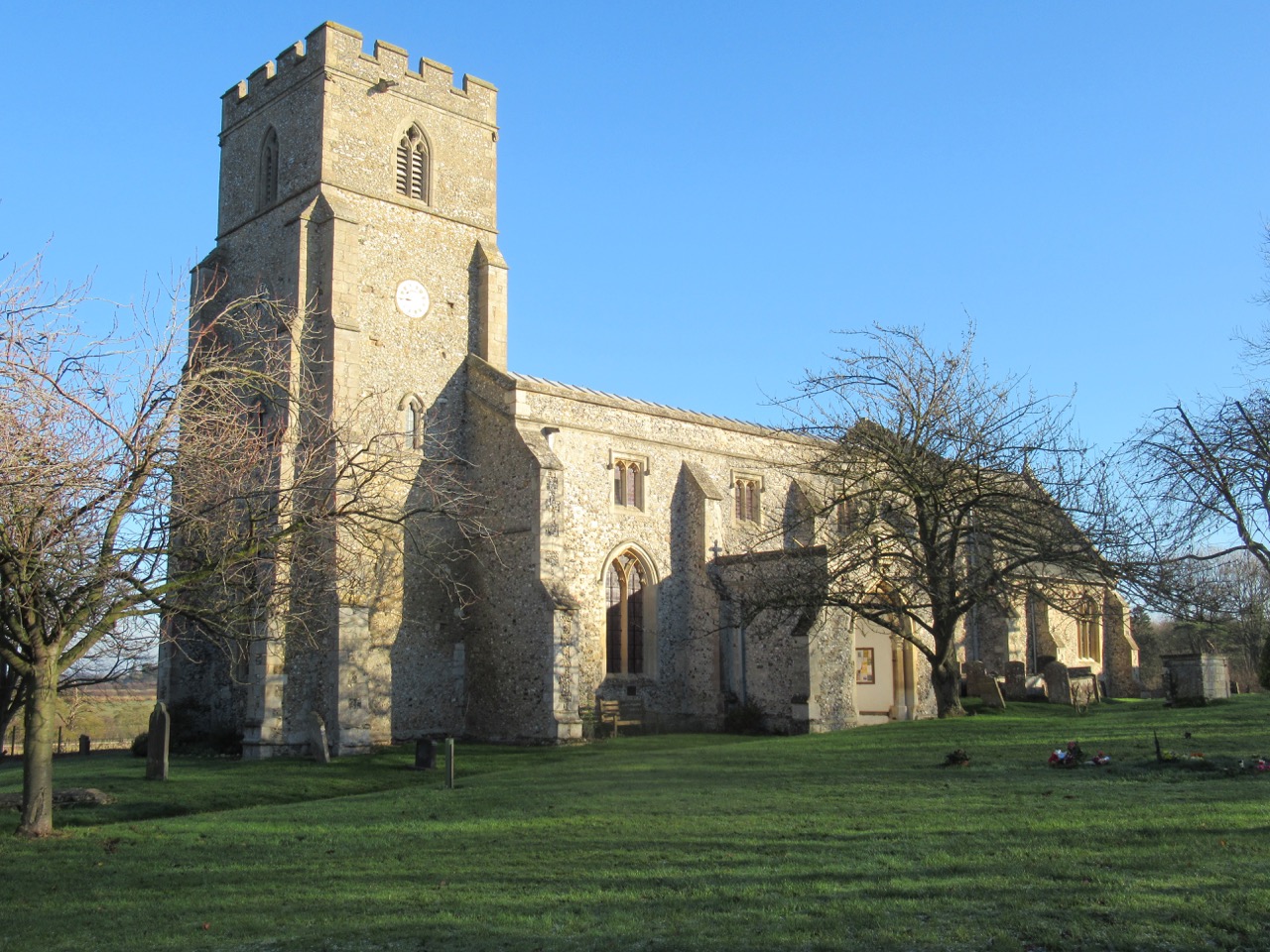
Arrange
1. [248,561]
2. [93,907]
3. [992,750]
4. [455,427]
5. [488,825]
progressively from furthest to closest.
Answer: [455,427], [992,750], [248,561], [488,825], [93,907]

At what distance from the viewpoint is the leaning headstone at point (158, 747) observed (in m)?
19.2

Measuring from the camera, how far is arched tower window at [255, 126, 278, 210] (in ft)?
94.1

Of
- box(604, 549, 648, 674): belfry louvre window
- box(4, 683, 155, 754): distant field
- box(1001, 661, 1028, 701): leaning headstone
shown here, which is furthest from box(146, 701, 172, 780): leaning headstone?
box(1001, 661, 1028, 701): leaning headstone

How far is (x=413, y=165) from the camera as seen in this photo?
2889cm

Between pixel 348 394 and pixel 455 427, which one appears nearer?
pixel 348 394

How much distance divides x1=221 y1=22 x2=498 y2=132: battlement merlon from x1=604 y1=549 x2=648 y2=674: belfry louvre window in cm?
1293

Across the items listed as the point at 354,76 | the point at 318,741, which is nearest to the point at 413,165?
the point at 354,76

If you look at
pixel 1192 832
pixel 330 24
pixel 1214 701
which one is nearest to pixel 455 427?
pixel 330 24

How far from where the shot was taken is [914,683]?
96.6 feet

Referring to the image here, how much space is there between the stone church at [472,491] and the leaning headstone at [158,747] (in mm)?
3882

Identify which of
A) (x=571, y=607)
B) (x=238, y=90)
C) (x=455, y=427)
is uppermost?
(x=238, y=90)

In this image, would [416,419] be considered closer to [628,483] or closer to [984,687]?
[628,483]

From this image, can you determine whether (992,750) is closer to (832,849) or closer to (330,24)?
(832,849)

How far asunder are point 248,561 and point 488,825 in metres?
4.46
